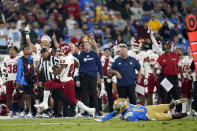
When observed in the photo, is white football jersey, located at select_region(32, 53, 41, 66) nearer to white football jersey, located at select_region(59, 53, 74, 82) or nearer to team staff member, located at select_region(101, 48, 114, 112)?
team staff member, located at select_region(101, 48, 114, 112)

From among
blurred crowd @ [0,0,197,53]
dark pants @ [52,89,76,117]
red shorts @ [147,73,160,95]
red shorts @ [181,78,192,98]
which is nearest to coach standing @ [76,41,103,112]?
dark pants @ [52,89,76,117]

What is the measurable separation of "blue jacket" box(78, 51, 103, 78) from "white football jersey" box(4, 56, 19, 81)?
211cm

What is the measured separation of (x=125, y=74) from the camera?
45.5 ft

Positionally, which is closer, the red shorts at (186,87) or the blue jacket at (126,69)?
the blue jacket at (126,69)

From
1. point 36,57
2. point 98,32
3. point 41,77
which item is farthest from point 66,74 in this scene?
point 98,32

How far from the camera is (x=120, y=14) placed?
2377 centimetres

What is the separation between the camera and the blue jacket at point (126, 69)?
1384 cm

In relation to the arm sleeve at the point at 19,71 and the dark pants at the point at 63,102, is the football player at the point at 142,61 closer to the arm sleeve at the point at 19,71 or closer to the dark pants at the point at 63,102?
the dark pants at the point at 63,102

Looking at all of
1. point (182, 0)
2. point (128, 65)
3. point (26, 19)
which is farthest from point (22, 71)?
point (182, 0)

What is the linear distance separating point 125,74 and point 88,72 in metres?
1.11

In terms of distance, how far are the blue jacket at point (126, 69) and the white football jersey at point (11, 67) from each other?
123 inches

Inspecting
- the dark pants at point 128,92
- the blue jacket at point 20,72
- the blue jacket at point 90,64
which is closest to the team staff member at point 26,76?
the blue jacket at point 20,72

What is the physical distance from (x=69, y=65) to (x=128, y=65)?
5.57 feet

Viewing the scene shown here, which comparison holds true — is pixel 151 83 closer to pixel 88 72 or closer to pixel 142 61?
pixel 142 61
